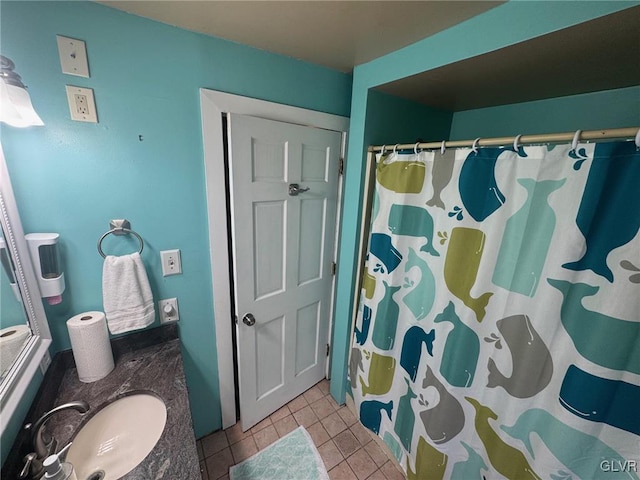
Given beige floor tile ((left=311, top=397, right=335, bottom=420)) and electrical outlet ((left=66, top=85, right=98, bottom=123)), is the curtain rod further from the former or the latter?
beige floor tile ((left=311, top=397, right=335, bottom=420))

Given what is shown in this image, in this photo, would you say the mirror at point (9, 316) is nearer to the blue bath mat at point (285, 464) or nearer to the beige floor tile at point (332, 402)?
the blue bath mat at point (285, 464)

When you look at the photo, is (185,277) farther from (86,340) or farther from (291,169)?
(291,169)

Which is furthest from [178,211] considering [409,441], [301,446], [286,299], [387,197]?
[409,441]

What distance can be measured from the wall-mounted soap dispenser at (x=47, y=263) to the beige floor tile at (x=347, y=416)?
1.73 metres

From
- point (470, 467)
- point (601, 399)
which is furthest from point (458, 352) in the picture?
point (470, 467)

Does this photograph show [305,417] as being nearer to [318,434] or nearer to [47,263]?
[318,434]

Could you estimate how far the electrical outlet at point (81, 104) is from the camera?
0.85m

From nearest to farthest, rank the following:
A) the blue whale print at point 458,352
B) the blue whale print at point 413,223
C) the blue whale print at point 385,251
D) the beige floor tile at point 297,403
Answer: the blue whale print at point 458,352
the blue whale print at point 413,223
the blue whale print at point 385,251
the beige floor tile at point 297,403

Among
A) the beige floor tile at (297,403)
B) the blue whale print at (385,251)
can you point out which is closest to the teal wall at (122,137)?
the blue whale print at (385,251)

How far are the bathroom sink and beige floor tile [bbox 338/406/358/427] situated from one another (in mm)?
1232

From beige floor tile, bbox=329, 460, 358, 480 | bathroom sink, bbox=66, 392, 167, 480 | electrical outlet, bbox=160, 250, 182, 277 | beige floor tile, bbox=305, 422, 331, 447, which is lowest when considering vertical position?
beige floor tile, bbox=305, 422, 331, 447

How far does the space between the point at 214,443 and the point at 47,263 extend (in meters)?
1.37

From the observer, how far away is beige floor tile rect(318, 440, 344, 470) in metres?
1.42

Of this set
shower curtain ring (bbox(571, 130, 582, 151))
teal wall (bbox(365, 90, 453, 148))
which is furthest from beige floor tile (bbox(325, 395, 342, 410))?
shower curtain ring (bbox(571, 130, 582, 151))
